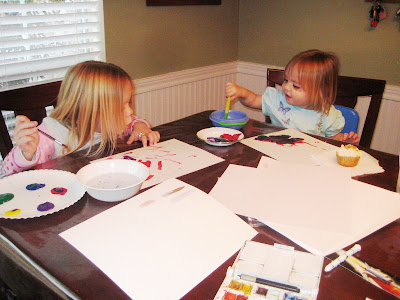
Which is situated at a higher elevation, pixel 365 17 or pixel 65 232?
pixel 365 17

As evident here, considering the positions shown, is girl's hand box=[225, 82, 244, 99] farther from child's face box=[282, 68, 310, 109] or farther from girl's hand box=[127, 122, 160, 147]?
girl's hand box=[127, 122, 160, 147]

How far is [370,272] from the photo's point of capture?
63cm

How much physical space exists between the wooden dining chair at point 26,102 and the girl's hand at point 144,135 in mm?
331

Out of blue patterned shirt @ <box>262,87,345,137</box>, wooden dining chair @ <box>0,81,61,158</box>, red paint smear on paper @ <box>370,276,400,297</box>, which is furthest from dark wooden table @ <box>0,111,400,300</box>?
blue patterned shirt @ <box>262,87,345,137</box>

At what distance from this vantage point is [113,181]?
35.0 inches

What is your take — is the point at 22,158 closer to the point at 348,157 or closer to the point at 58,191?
the point at 58,191

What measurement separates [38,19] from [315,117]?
128 centimetres

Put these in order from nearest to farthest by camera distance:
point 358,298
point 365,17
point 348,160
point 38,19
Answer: point 358,298 → point 348,160 → point 38,19 → point 365,17

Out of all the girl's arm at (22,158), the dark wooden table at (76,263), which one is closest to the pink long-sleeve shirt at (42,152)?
the girl's arm at (22,158)

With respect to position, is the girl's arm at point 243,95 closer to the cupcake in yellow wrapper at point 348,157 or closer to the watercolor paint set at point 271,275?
the cupcake in yellow wrapper at point 348,157

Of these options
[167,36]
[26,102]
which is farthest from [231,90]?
[167,36]

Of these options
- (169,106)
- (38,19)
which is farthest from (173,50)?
(38,19)

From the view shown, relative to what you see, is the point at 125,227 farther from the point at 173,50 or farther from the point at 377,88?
the point at 173,50

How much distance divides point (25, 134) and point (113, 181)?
297 mm
